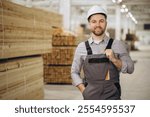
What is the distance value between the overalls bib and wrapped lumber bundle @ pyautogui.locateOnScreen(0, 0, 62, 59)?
836 millimetres

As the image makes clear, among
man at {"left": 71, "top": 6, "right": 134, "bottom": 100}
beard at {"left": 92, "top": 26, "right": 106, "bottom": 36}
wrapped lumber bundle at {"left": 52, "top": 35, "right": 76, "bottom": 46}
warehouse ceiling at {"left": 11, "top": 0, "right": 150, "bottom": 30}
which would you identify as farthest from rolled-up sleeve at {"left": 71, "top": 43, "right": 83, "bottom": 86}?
wrapped lumber bundle at {"left": 52, "top": 35, "right": 76, "bottom": 46}

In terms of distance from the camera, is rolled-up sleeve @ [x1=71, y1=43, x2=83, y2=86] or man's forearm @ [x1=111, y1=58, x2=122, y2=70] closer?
man's forearm @ [x1=111, y1=58, x2=122, y2=70]

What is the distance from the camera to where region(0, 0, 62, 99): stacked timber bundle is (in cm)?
267

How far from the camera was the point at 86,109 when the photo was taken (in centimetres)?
233

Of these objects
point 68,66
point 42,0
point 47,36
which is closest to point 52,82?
point 68,66

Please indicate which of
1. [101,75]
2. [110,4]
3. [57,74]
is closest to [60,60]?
[57,74]

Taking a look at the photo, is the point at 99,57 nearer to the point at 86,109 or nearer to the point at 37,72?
the point at 86,109

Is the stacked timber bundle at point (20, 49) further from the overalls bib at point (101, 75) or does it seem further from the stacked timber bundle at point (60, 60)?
the stacked timber bundle at point (60, 60)

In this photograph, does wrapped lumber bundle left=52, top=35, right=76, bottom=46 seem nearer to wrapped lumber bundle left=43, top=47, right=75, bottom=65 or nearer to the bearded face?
wrapped lumber bundle left=43, top=47, right=75, bottom=65

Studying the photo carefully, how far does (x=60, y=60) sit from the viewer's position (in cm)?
529

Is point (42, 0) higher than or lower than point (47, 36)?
higher

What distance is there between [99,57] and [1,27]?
94 cm

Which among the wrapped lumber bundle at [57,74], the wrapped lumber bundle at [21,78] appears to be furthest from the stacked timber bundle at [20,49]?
the wrapped lumber bundle at [57,74]

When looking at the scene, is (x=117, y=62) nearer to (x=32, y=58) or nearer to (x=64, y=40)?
(x=32, y=58)
